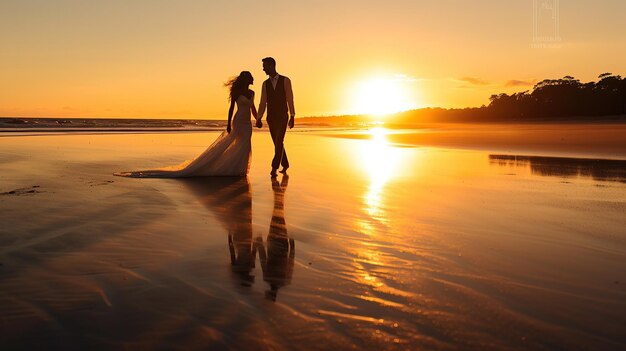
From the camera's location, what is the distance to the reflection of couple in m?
3.82

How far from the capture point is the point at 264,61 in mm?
11523

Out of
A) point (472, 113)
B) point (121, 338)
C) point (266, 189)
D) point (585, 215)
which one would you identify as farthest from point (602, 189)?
point (472, 113)

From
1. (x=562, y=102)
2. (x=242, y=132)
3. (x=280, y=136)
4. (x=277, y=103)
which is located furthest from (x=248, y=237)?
(x=562, y=102)

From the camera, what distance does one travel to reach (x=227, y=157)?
1101 centimetres

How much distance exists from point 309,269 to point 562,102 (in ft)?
313

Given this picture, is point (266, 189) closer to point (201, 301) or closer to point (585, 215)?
point (585, 215)

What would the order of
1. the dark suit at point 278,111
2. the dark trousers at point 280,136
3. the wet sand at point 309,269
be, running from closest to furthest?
the wet sand at point 309,269
the dark trousers at point 280,136
the dark suit at point 278,111

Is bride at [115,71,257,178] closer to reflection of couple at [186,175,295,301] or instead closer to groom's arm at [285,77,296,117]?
groom's arm at [285,77,296,117]

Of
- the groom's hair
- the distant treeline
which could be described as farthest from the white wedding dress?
the distant treeline

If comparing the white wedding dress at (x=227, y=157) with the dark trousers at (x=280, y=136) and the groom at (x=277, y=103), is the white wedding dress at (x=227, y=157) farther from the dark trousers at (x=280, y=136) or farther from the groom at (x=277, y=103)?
the dark trousers at (x=280, y=136)

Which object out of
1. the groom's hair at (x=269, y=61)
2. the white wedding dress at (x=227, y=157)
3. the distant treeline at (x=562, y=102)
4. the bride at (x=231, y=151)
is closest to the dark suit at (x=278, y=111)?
the groom's hair at (x=269, y=61)

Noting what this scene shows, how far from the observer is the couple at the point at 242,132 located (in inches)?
423

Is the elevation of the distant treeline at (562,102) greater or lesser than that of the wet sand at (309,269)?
greater

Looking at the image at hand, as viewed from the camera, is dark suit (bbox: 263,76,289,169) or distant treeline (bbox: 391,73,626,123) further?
distant treeline (bbox: 391,73,626,123)
